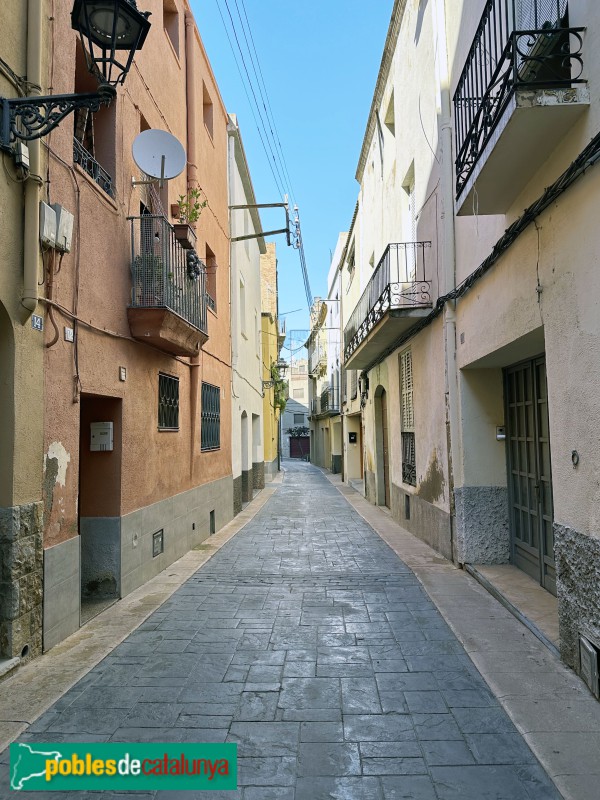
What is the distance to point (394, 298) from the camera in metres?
10.1

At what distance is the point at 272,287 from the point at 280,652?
27049 mm

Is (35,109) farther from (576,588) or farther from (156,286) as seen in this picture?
(576,588)

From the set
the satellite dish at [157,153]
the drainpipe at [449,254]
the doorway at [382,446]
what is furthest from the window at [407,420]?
the satellite dish at [157,153]

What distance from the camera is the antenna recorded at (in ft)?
22.0

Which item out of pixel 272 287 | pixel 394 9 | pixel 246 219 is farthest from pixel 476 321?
pixel 272 287

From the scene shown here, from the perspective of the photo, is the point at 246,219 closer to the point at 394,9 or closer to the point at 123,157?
the point at 394,9

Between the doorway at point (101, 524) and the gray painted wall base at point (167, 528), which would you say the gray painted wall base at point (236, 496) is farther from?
the doorway at point (101, 524)

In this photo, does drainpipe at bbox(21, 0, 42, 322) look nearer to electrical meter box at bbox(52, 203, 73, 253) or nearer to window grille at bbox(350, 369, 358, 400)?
electrical meter box at bbox(52, 203, 73, 253)

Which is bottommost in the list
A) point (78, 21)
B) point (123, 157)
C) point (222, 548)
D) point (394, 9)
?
point (222, 548)

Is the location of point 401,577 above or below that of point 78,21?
below

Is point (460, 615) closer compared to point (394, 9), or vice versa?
point (460, 615)

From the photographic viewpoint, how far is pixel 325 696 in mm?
3791

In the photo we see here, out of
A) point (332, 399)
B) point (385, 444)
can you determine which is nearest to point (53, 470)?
point (385, 444)

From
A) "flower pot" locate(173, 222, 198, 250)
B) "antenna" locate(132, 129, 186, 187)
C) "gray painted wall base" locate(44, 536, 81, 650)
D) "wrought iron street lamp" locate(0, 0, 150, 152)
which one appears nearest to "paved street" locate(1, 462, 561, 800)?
"gray painted wall base" locate(44, 536, 81, 650)
